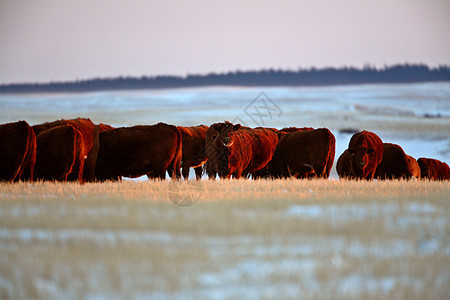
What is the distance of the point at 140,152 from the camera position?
1491 cm

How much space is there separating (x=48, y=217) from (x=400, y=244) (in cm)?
455

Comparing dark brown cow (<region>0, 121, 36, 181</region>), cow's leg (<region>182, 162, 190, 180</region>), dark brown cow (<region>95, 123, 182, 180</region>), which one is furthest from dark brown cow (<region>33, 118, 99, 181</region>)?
cow's leg (<region>182, 162, 190, 180</region>)

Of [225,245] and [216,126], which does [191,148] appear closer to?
[216,126]

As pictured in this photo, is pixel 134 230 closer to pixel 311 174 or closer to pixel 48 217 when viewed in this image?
pixel 48 217

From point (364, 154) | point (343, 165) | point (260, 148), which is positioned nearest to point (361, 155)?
point (364, 154)

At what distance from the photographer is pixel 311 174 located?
17.2 metres

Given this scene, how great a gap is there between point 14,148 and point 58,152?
939 millimetres

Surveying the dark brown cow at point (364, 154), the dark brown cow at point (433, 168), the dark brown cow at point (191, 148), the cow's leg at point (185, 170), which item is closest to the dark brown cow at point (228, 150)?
the dark brown cow at point (191, 148)

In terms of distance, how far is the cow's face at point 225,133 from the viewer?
13758mm

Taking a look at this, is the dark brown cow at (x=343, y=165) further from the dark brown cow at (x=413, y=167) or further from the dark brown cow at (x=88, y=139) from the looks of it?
the dark brown cow at (x=88, y=139)

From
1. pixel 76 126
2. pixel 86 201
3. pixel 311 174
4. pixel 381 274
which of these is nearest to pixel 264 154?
pixel 311 174

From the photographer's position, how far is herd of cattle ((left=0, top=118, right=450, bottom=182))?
13047 mm

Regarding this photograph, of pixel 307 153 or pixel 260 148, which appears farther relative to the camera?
pixel 260 148

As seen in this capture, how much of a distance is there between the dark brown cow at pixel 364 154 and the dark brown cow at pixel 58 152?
6.96m
